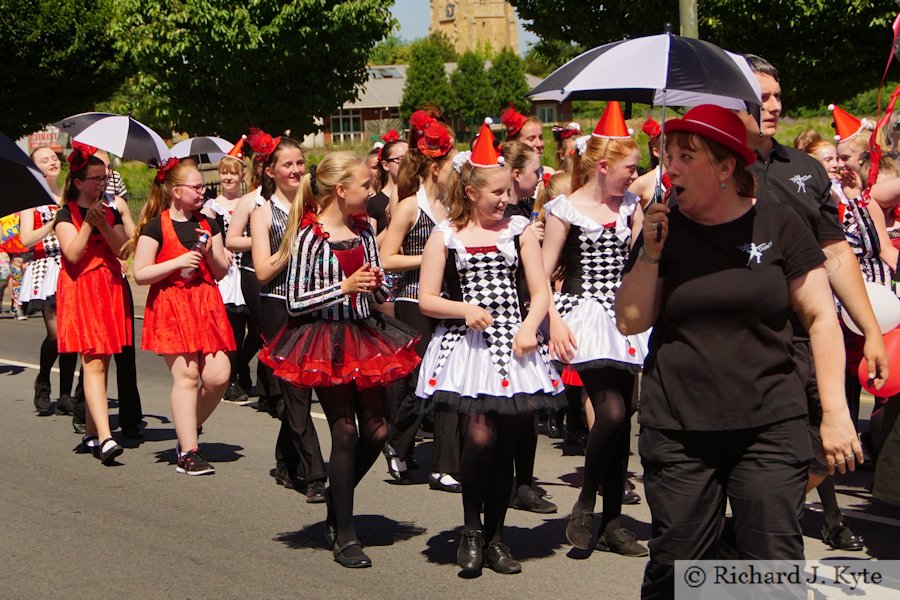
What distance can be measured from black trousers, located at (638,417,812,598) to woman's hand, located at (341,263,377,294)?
2104mm

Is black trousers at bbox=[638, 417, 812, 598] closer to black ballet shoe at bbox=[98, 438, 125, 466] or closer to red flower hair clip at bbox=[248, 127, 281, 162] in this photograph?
black ballet shoe at bbox=[98, 438, 125, 466]

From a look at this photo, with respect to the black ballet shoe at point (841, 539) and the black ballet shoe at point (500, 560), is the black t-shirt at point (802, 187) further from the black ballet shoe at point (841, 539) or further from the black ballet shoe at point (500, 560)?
the black ballet shoe at point (500, 560)

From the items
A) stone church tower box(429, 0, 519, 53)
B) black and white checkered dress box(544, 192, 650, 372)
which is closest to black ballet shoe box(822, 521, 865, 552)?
black and white checkered dress box(544, 192, 650, 372)

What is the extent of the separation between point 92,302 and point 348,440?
3.30 m

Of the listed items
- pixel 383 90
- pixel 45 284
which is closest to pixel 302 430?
pixel 45 284

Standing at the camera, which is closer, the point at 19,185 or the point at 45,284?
the point at 19,185

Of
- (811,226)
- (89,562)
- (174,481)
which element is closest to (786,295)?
(811,226)

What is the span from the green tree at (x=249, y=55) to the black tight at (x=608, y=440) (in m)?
19.8

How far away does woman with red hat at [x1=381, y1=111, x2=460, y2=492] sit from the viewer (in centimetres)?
764

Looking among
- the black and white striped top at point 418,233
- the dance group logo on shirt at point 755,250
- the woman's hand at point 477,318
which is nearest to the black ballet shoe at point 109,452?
the black and white striped top at point 418,233

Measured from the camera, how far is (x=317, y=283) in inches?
237

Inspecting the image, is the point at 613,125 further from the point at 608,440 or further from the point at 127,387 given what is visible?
the point at 127,387

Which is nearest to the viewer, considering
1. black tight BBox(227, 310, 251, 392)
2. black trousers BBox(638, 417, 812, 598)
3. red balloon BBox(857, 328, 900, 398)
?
black trousers BBox(638, 417, 812, 598)

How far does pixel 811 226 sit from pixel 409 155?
12.3ft
